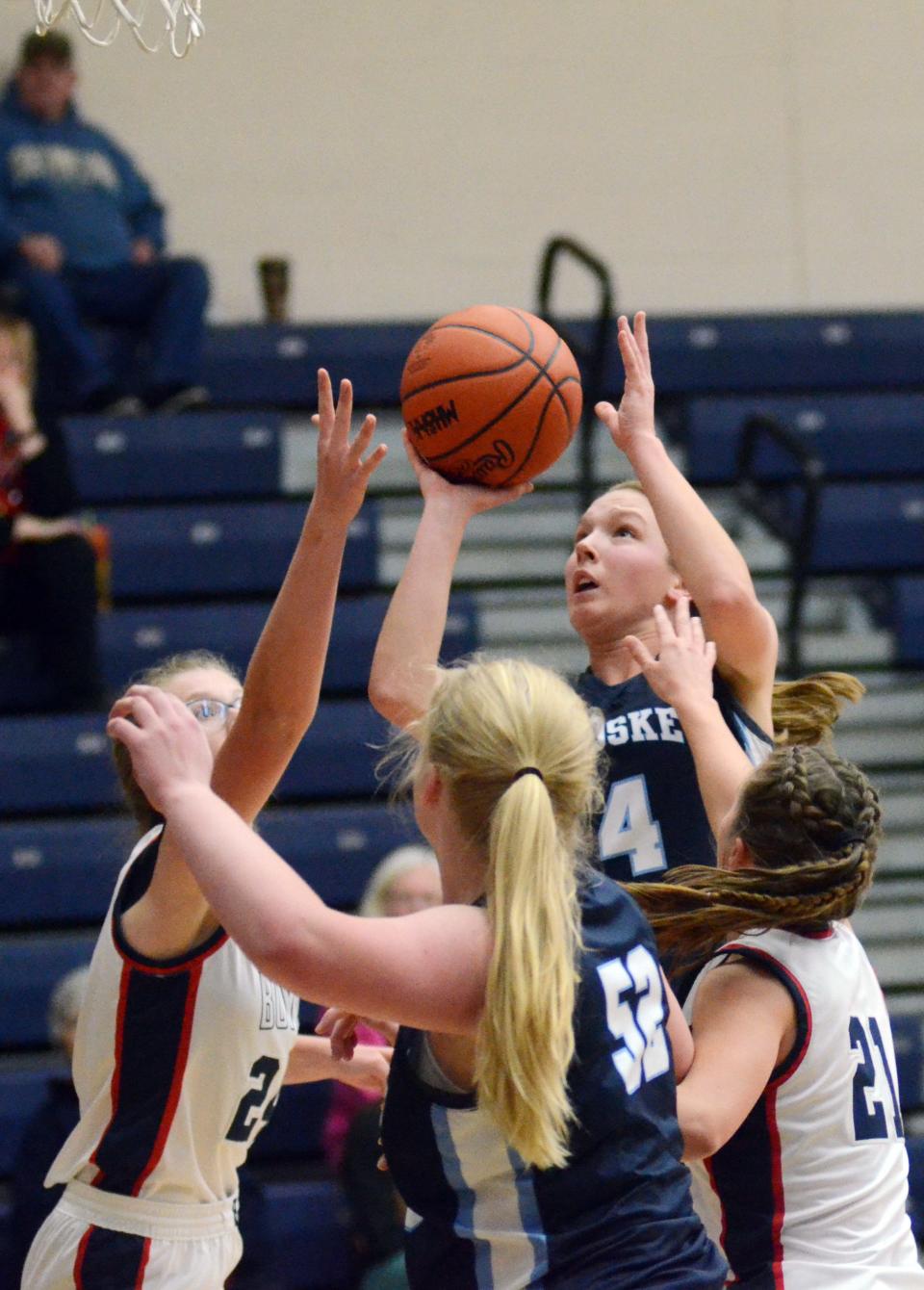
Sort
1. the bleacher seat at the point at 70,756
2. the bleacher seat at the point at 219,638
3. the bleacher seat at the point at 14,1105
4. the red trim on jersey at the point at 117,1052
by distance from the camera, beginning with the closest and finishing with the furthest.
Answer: the red trim on jersey at the point at 117,1052 < the bleacher seat at the point at 14,1105 < the bleacher seat at the point at 70,756 < the bleacher seat at the point at 219,638

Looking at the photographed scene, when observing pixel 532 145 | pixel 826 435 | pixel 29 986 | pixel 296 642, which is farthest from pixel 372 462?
pixel 532 145

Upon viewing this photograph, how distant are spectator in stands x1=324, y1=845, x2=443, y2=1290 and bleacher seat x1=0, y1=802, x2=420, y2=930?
771 millimetres

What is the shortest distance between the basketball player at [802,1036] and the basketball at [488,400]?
31.5 inches

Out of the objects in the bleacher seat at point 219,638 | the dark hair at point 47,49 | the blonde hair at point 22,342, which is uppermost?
the dark hair at point 47,49

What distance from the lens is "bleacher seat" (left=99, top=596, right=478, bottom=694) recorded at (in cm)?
698

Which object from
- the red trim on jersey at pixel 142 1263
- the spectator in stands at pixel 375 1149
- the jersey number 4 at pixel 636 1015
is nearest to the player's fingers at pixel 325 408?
the jersey number 4 at pixel 636 1015

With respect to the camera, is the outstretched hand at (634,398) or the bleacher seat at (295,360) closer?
the outstretched hand at (634,398)

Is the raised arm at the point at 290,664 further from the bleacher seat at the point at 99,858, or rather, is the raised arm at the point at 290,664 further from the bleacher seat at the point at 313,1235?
the bleacher seat at the point at 99,858

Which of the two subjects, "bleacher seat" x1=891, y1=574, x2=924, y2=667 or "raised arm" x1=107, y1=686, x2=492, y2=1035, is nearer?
"raised arm" x1=107, y1=686, x2=492, y2=1035

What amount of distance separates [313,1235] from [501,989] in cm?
381

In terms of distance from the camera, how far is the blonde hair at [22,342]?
7098 mm

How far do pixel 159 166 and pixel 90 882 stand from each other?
3.83 m

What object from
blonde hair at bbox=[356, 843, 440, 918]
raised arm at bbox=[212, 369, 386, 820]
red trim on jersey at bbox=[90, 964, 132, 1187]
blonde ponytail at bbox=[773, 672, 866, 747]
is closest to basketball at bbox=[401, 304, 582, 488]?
raised arm at bbox=[212, 369, 386, 820]

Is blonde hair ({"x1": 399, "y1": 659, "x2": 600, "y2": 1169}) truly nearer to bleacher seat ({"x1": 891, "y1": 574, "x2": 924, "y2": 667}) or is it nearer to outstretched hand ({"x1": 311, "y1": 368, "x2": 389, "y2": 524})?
outstretched hand ({"x1": 311, "y1": 368, "x2": 389, "y2": 524})
